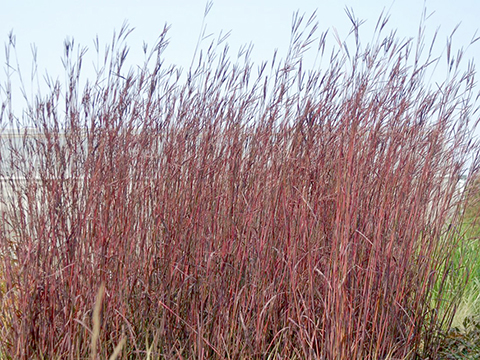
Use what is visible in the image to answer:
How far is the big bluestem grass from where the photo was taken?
6.82ft

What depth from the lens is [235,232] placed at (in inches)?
90.9

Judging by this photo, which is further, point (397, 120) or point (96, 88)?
point (96, 88)

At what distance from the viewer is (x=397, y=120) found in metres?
2.50

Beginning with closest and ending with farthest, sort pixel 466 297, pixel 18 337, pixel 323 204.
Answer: pixel 18 337, pixel 323 204, pixel 466 297

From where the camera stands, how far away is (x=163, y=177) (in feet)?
7.64

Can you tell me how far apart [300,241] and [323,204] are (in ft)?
0.63

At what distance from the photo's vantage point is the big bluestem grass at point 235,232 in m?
2.08

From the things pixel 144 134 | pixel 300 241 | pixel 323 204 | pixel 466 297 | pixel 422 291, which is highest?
pixel 144 134

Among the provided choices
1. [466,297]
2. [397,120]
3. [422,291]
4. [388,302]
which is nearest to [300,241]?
[388,302]

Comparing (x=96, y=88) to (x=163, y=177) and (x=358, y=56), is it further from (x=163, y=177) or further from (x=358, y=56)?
(x=358, y=56)

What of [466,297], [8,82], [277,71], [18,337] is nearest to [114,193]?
[18,337]

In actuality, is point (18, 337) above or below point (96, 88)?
below

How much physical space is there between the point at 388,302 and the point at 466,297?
2434mm

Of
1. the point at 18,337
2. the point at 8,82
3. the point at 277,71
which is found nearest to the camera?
the point at 18,337
